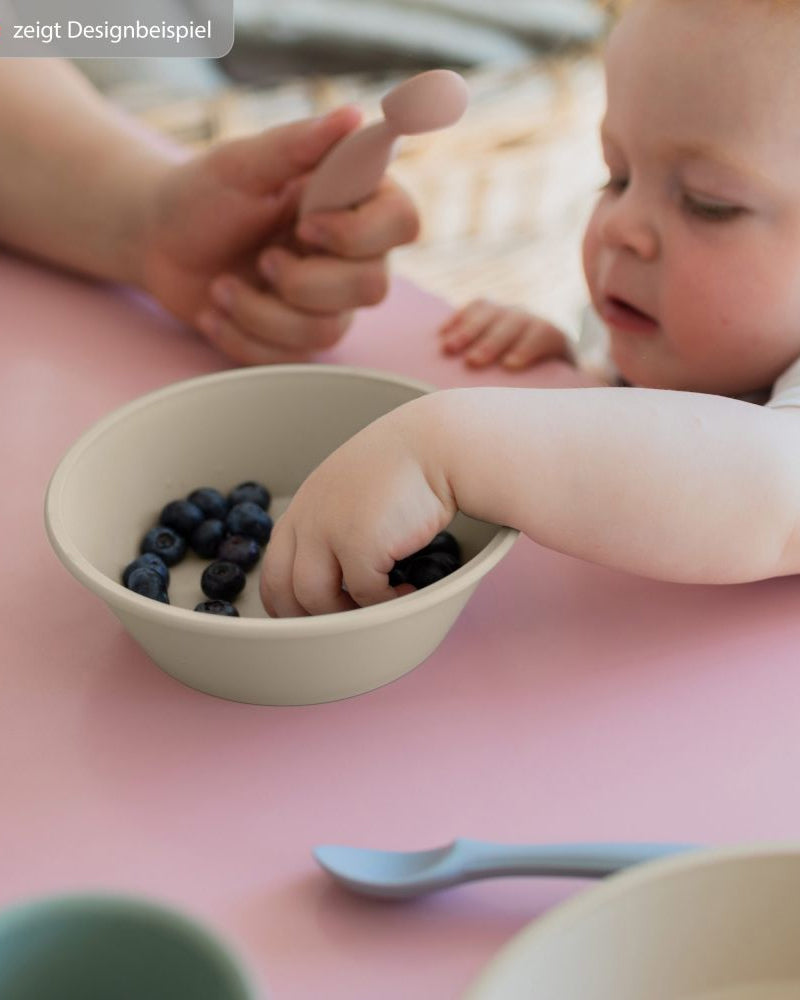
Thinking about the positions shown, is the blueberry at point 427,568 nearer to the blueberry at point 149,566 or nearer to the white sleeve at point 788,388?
the blueberry at point 149,566

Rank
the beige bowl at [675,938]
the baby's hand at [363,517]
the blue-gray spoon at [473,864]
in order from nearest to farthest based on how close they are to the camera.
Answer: the beige bowl at [675,938], the blue-gray spoon at [473,864], the baby's hand at [363,517]

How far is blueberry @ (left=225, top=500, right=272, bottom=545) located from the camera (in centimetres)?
79

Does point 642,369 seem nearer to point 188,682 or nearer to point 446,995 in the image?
point 188,682

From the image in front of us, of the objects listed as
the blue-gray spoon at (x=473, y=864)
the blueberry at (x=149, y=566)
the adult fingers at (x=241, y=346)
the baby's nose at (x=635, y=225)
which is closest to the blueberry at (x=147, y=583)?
the blueberry at (x=149, y=566)

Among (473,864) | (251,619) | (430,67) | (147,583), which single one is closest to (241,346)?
(147,583)

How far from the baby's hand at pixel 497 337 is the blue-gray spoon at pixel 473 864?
599 millimetres

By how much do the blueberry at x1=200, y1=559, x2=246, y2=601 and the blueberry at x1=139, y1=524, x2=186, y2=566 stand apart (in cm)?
4

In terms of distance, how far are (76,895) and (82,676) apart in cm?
31

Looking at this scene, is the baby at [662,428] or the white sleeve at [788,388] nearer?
the baby at [662,428]

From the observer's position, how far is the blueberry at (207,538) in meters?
0.78

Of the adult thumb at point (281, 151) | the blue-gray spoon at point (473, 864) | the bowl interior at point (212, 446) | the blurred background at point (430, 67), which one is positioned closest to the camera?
the blue-gray spoon at point (473, 864)

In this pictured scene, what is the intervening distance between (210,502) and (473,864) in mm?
393

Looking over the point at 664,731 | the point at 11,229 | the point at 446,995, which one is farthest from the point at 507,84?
the point at 446,995

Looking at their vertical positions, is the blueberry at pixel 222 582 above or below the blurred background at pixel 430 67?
below
